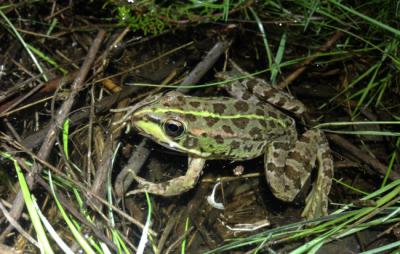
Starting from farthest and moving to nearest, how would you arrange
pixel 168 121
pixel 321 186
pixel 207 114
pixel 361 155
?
pixel 361 155
pixel 321 186
pixel 207 114
pixel 168 121

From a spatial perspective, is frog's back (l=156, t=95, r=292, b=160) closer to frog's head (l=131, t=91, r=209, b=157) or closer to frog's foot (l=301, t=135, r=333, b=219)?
frog's head (l=131, t=91, r=209, b=157)

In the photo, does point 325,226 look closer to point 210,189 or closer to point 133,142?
point 210,189

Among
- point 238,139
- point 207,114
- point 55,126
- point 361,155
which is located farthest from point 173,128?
point 361,155

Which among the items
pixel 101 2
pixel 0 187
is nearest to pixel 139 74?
pixel 101 2

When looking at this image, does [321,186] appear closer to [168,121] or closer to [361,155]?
[361,155]

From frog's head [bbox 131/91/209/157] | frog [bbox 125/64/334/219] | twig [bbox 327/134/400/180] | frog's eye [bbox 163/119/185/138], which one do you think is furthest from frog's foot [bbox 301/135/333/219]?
frog's eye [bbox 163/119/185/138]

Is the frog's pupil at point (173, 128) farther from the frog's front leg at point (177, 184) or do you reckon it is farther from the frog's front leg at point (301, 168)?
the frog's front leg at point (301, 168)

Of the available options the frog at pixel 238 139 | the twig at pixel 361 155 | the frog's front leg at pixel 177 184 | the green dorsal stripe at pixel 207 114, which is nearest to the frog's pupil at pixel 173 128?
the frog at pixel 238 139
